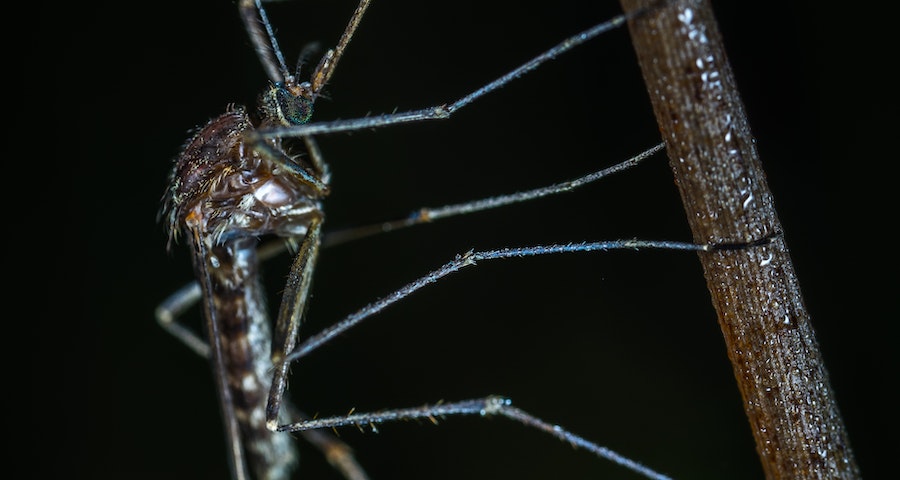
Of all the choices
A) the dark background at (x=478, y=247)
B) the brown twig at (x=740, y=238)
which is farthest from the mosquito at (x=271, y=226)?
the dark background at (x=478, y=247)

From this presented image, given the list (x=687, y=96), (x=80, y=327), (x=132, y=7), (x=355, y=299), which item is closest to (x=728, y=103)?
(x=687, y=96)

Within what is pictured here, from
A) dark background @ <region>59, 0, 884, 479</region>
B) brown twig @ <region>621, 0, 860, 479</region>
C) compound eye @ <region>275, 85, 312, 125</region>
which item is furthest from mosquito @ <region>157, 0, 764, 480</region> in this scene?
dark background @ <region>59, 0, 884, 479</region>

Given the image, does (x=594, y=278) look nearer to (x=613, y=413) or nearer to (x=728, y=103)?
(x=613, y=413)

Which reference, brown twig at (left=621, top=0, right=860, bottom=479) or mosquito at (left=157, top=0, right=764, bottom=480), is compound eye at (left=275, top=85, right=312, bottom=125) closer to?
mosquito at (left=157, top=0, right=764, bottom=480)

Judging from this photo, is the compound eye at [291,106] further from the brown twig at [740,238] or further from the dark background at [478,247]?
the brown twig at [740,238]

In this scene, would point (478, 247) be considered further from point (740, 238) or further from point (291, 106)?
point (740, 238)

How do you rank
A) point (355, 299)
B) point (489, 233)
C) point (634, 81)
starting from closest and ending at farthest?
point (634, 81) < point (489, 233) < point (355, 299)
